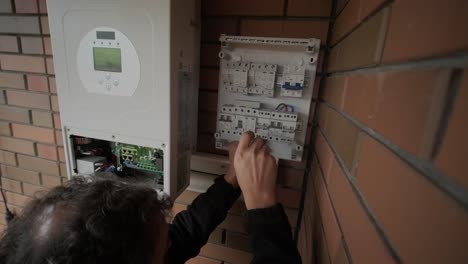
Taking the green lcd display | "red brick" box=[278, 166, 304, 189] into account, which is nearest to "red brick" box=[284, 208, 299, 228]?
"red brick" box=[278, 166, 304, 189]

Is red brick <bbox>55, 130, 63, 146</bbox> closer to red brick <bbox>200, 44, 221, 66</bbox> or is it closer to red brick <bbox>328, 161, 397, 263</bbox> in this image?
red brick <bbox>200, 44, 221, 66</bbox>

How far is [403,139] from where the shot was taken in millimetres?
253

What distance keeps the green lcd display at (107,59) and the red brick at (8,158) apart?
101 centimetres

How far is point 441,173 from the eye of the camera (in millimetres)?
192

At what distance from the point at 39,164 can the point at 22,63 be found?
51cm

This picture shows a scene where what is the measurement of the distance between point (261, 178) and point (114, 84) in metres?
0.49

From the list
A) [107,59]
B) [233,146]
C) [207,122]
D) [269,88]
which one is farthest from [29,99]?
[269,88]

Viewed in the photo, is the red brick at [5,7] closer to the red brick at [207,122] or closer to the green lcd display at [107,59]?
the green lcd display at [107,59]

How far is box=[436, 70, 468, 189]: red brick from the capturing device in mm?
171

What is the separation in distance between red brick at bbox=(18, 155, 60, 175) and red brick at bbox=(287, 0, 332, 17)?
1.28 metres

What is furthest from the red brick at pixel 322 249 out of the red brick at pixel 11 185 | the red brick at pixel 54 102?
the red brick at pixel 11 185

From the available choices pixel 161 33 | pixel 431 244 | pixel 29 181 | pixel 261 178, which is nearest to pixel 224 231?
pixel 261 178

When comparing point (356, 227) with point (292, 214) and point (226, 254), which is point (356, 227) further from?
point (226, 254)

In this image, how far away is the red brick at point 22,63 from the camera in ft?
3.39
